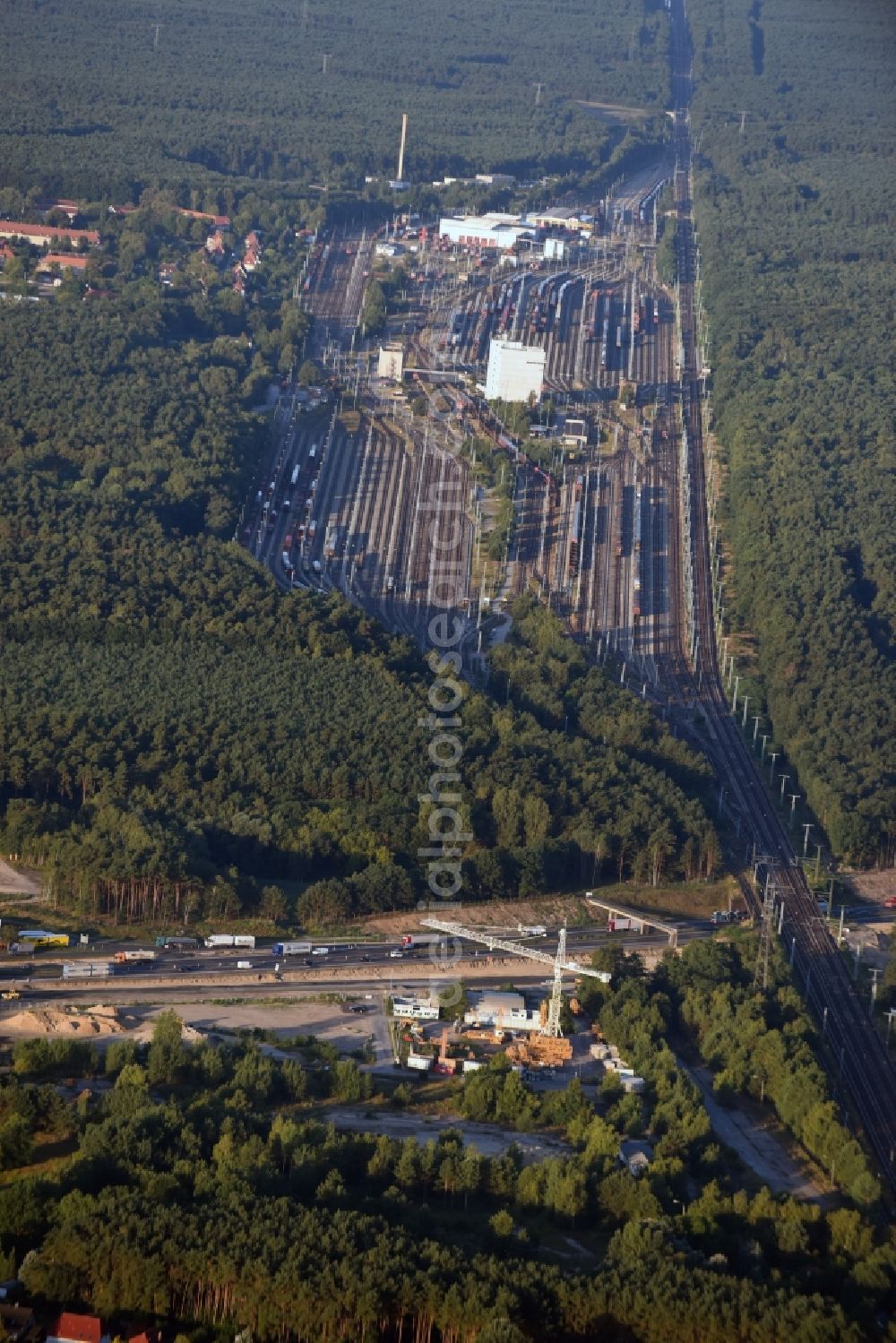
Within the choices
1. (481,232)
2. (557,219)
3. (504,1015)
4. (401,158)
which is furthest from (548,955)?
(401,158)

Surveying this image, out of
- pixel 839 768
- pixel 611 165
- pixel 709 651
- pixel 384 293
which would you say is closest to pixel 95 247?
pixel 384 293

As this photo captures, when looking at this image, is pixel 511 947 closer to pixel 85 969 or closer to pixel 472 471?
pixel 85 969

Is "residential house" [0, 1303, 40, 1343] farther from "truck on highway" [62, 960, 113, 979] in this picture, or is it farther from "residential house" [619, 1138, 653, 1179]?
"truck on highway" [62, 960, 113, 979]

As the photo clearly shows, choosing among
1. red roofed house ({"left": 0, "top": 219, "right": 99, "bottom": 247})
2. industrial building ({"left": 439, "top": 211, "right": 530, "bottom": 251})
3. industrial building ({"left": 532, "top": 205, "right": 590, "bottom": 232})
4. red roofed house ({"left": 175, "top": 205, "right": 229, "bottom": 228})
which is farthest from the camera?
industrial building ({"left": 532, "top": 205, "right": 590, "bottom": 232})

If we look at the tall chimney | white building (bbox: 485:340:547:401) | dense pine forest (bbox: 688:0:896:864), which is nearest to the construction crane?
dense pine forest (bbox: 688:0:896:864)

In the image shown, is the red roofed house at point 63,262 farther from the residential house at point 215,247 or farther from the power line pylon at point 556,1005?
the power line pylon at point 556,1005

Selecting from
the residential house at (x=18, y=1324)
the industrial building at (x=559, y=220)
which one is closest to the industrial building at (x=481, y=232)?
the industrial building at (x=559, y=220)
